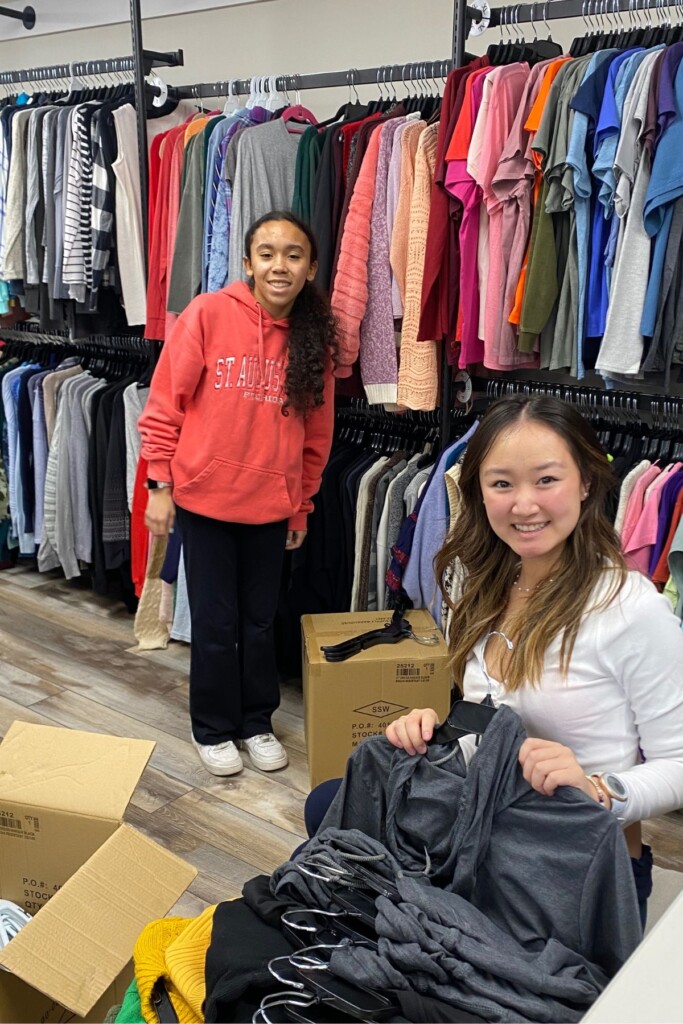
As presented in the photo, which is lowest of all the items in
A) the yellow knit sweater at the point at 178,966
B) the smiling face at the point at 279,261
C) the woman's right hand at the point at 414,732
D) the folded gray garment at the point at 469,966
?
the yellow knit sweater at the point at 178,966

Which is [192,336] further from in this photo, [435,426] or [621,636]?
[621,636]

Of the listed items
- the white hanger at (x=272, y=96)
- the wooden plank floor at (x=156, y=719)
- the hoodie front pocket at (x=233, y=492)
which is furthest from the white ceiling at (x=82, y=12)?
the wooden plank floor at (x=156, y=719)

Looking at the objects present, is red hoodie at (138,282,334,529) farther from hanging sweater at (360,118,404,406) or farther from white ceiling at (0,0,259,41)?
white ceiling at (0,0,259,41)

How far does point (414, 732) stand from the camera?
1.25 metres

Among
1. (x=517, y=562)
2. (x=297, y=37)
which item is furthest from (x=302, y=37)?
(x=517, y=562)

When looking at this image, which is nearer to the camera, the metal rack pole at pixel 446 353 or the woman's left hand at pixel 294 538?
the metal rack pole at pixel 446 353

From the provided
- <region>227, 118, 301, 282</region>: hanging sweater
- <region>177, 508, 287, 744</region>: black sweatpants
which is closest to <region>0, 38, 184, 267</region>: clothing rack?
<region>227, 118, 301, 282</region>: hanging sweater

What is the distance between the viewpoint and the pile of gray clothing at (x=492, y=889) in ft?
3.40

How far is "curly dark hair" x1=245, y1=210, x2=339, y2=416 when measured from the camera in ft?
8.24

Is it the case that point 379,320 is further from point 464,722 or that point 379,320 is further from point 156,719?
point 464,722

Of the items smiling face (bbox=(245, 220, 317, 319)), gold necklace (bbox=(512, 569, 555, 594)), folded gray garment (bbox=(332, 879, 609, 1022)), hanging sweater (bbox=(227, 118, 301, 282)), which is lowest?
folded gray garment (bbox=(332, 879, 609, 1022))

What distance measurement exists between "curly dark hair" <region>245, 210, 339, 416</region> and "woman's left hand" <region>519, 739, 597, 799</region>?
1.55 m

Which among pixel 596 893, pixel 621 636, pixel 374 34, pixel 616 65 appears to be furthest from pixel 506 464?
pixel 374 34

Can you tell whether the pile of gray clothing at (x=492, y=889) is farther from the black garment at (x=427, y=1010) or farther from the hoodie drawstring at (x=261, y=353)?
the hoodie drawstring at (x=261, y=353)
